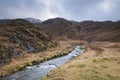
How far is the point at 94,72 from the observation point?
39500mm

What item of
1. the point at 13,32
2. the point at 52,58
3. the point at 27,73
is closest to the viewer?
the point at 27,73

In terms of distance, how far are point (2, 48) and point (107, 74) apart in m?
40.8

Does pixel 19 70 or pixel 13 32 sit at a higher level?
pixel 13 32

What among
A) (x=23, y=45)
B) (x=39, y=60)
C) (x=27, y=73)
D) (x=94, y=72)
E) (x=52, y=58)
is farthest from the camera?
(x=23, y=45)

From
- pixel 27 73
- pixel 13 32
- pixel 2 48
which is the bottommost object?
pixel 27 73

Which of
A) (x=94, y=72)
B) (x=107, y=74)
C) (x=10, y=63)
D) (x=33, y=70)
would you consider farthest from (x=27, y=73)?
(x=107, y=74)

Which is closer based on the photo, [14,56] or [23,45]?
[14,56]

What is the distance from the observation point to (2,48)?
65.5 meters

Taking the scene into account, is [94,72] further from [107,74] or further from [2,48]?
[2,48]

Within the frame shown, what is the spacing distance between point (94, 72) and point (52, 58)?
33678 mm

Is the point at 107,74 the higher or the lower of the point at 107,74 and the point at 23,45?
the lower

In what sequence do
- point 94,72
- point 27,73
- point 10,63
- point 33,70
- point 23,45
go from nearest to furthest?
point 94,72 < point 27,73 < point 33,70 < point 10,63 < point 23,45

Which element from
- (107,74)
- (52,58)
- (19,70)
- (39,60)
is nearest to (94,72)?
(107,74)

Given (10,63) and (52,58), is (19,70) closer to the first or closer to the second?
(10,63)
